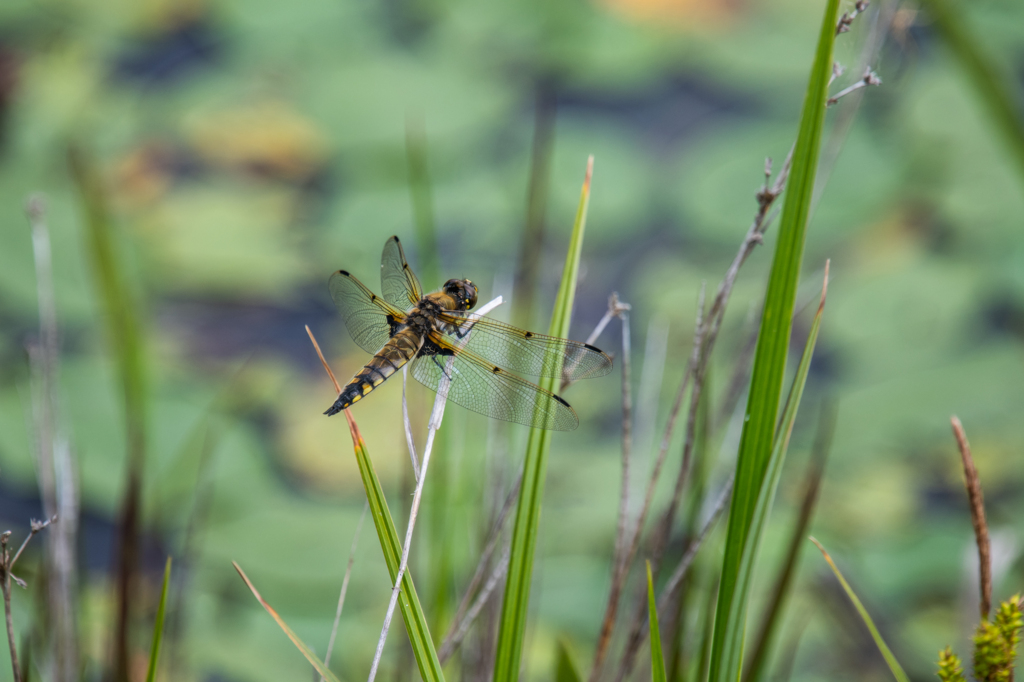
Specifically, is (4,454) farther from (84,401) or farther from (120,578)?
(120,578)

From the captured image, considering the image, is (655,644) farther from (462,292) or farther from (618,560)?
(462,292)

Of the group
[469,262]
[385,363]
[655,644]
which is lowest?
[655,644]

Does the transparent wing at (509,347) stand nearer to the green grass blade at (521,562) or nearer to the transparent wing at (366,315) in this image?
the transparent wing at (366,315)

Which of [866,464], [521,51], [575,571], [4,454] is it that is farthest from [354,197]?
[866,464]

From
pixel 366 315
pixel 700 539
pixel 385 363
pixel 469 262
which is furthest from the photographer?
pixel 469 262

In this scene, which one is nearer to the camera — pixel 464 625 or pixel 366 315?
pixel 464 625

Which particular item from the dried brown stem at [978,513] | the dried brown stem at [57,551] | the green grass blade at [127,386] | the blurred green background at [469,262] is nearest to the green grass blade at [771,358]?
the dried brown stem at [978,513]

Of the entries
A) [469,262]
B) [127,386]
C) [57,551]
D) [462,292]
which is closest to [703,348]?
[462,292]
